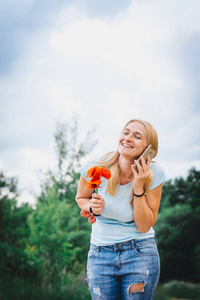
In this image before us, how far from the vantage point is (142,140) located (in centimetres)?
242

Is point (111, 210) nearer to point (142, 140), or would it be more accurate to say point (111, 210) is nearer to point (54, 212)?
point (142, 140)

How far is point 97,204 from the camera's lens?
221 centimetres

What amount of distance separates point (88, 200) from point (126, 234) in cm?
38

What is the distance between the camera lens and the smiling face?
2404 millimetres

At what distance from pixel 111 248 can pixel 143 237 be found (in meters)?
0.23

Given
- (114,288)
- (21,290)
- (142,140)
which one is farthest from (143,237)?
(21,290)

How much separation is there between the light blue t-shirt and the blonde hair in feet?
0.13

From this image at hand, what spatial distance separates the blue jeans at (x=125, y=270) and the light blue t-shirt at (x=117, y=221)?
0.15 ft

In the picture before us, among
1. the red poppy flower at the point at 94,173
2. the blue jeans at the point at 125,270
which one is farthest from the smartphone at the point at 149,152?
the blue jeans at the point at 125,270

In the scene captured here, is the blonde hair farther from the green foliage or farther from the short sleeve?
the green foliage

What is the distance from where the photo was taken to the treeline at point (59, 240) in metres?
6.40

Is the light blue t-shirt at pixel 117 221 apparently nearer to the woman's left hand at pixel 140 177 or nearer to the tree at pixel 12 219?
the woman's left hand at pixel 140 177

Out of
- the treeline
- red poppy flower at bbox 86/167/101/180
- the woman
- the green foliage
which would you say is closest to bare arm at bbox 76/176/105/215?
the woman

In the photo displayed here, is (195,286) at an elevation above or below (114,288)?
below
